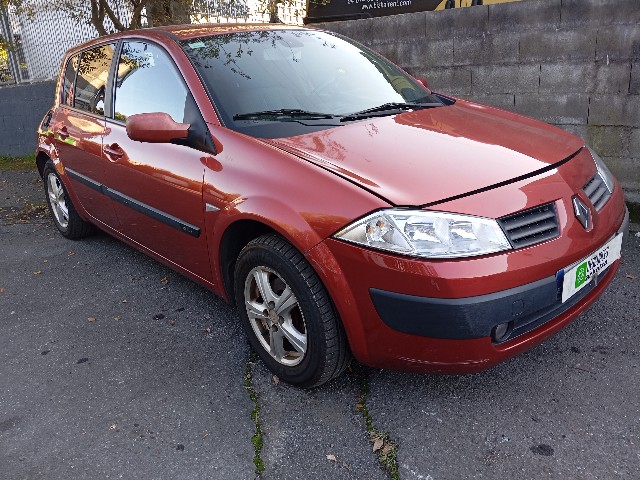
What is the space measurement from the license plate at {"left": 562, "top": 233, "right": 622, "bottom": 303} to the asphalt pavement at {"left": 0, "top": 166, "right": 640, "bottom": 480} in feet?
1.62

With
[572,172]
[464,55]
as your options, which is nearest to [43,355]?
[572,172]

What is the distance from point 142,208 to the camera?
133 inches

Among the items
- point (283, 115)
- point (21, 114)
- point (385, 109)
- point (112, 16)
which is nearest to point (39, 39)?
point (21, 114)

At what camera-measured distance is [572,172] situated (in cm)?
254

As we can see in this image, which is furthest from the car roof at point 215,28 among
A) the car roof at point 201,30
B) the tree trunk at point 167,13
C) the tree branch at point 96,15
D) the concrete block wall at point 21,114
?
the concrete block wall at point 21,114

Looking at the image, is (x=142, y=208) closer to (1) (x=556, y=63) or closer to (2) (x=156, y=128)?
(2) (x=156, y=128)

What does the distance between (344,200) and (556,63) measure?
307 cm

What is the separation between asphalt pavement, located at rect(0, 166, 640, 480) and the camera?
87.9 inches

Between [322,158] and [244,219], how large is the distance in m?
0.46

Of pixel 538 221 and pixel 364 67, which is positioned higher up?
pixel 364 67

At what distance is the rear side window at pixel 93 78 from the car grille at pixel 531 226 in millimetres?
2756

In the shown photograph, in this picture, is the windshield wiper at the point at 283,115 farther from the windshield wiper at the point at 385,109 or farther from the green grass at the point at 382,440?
the green grass at the point at 382,440

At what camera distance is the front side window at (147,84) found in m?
3.10

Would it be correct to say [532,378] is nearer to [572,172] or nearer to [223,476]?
[572,172]
